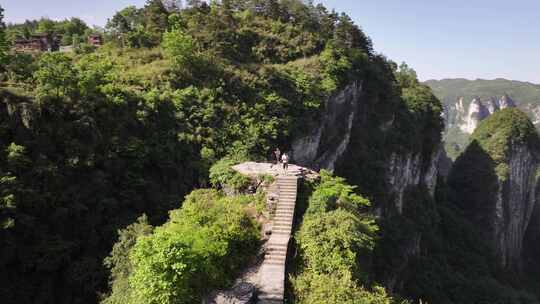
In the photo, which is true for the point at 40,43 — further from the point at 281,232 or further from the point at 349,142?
the point at 281,232

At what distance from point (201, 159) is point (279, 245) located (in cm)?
1044

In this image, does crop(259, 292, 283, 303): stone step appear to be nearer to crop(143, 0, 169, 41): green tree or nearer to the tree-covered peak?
crop(143, 0, 169, 41): green tree

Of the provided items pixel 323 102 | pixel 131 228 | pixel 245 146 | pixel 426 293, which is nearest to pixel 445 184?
pixel 426 293

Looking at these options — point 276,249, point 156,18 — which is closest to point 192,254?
point 276,249

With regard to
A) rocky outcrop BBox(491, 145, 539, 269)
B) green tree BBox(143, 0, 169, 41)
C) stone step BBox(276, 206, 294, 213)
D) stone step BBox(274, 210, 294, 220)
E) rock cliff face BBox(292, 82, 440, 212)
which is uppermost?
green tree BBox(143, 0, 169, 41)

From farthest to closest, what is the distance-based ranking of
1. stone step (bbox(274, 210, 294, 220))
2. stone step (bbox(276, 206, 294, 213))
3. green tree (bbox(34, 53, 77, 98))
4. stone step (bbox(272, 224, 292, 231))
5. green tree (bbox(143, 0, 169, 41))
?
green tree (bbox(143, 0, 169, 41)) < green tree (bbox(34, 53, 77, 98)) < stone step (bbox(276, 206, 294, 213)) < stone step (bbox(274, 210, 294, 220)) < stone step (bbox(272, 224, 292, 231))

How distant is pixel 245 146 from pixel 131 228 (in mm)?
10087

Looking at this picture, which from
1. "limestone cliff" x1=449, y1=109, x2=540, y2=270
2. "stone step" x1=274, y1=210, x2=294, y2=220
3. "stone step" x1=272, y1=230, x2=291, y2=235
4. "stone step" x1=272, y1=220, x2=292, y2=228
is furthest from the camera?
"limestone cliff" x1=449, y1=109, x2=540, y2=270

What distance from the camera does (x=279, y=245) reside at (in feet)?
39.1

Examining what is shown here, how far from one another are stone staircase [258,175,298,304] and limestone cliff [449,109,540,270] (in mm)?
66578

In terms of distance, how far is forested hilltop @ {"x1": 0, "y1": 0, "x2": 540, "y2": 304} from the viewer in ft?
37.8

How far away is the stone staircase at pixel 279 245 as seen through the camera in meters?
10.3

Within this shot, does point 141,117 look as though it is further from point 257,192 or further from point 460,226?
point 460,226

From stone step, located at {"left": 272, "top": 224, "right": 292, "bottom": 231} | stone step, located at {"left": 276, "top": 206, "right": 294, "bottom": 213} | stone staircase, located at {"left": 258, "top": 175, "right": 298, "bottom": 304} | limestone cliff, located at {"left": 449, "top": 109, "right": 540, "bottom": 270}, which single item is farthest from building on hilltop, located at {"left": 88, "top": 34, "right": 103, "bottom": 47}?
limestone cliff, located at {"left": 449, "top": 109, "right": 540, "bottom": 270}
